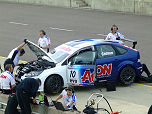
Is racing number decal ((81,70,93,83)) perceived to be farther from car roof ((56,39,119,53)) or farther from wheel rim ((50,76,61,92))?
car roof ((56,39,119,53))

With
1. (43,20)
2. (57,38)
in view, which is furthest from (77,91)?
Result: (43,20)

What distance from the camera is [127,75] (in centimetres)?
1602

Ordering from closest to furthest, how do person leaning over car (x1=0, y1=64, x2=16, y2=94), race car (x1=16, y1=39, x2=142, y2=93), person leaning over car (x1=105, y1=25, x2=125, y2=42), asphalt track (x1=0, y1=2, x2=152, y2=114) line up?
1. person leaning over car (x1=0, y1=64, x2=16, y2=94)
2. race car (x1=16, y1=39, x2=142, y2=93)
3. asphalt track (x1=0, y1=2, x2=152, y2=114)
4. person leaning over car (x1=105, y1=25, x2=125, y2=42)

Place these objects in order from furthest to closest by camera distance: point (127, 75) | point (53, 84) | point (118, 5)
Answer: point (118, 5) → point (127, 75) → point (53, 84)

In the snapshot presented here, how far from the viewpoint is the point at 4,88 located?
13.5 m

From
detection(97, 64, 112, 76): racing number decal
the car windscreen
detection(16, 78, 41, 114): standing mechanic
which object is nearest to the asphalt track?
detection(97, 64, 112, 76): racing number decal

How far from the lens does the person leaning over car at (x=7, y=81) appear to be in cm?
1340

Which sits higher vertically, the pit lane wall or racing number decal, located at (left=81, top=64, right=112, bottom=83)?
the pit lane wall

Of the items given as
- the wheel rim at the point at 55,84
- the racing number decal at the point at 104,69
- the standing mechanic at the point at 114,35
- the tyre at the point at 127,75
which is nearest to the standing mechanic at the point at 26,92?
the wheel rim at the point at 55,84

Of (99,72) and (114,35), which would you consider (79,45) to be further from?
(114,35)

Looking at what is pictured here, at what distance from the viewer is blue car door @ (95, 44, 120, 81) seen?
15.5m

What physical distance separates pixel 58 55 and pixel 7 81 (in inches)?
110

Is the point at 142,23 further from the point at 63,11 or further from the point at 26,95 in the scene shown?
the point at 26,95

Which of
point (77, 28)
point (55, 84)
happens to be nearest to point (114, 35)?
point (55, 84)
